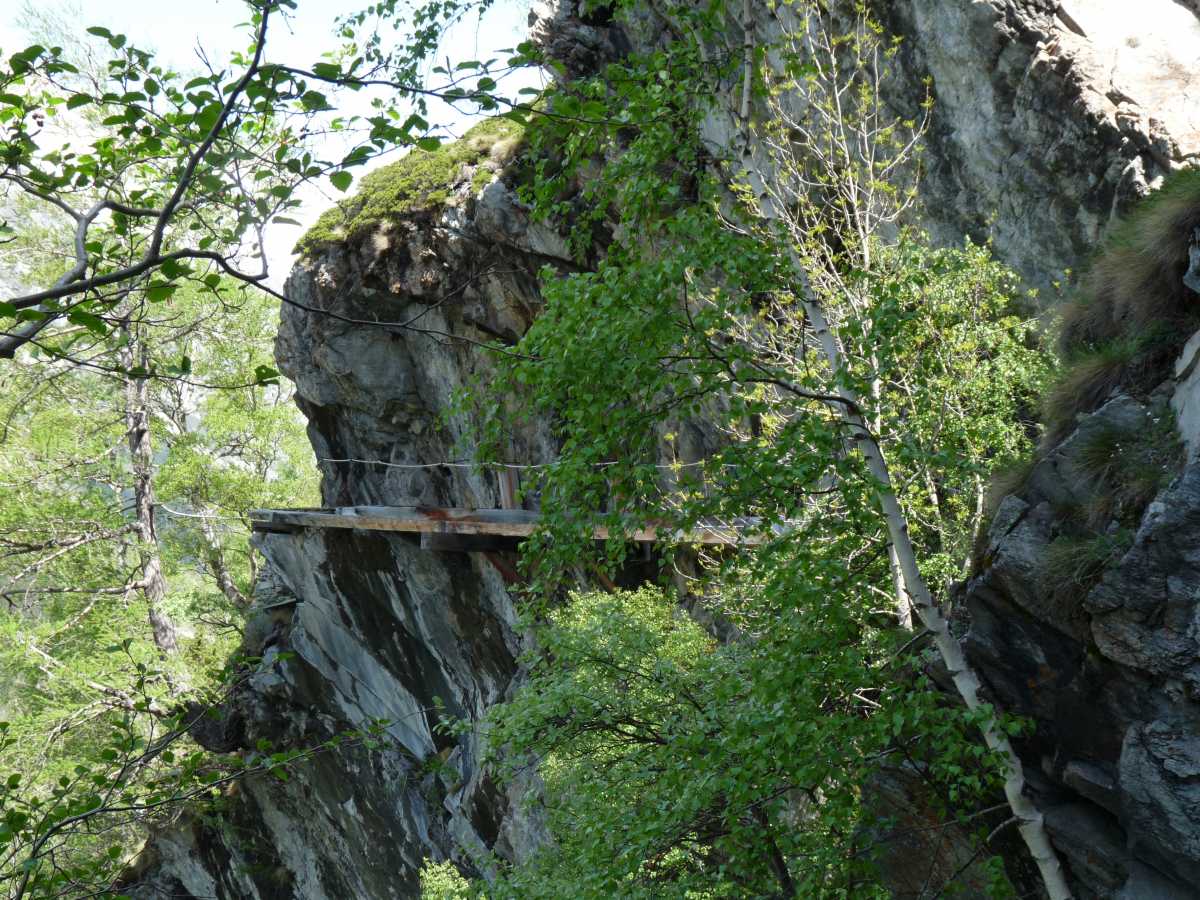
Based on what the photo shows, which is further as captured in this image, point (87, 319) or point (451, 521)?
point (451, 521)

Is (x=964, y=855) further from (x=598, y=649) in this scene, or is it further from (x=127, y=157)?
(x=127, y=157)

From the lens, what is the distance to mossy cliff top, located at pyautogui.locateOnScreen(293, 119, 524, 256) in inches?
637

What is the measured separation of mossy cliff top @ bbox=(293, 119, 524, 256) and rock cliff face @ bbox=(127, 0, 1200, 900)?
0.27 meters

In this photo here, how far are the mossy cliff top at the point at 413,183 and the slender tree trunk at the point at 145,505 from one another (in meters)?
4.44

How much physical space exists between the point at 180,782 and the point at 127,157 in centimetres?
268

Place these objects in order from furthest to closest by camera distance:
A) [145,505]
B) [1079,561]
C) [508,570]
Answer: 1. [145,505]
2. [508,570]
3. [1079,561]

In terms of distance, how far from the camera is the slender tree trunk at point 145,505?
18.5 m

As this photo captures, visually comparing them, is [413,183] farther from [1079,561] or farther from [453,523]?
[1079,561]

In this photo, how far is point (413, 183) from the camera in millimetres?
16891

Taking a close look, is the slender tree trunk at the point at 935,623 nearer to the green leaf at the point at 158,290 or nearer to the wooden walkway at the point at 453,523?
the green leaf at the point at 158,290

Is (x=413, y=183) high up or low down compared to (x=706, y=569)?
up

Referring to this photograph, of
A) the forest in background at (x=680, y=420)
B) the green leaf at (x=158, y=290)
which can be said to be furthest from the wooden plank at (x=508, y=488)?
the green leaf at (x=158, y=290)

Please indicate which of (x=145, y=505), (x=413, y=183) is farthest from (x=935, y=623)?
(x=145, y=505)

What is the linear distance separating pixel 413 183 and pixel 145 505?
8.35 metres
